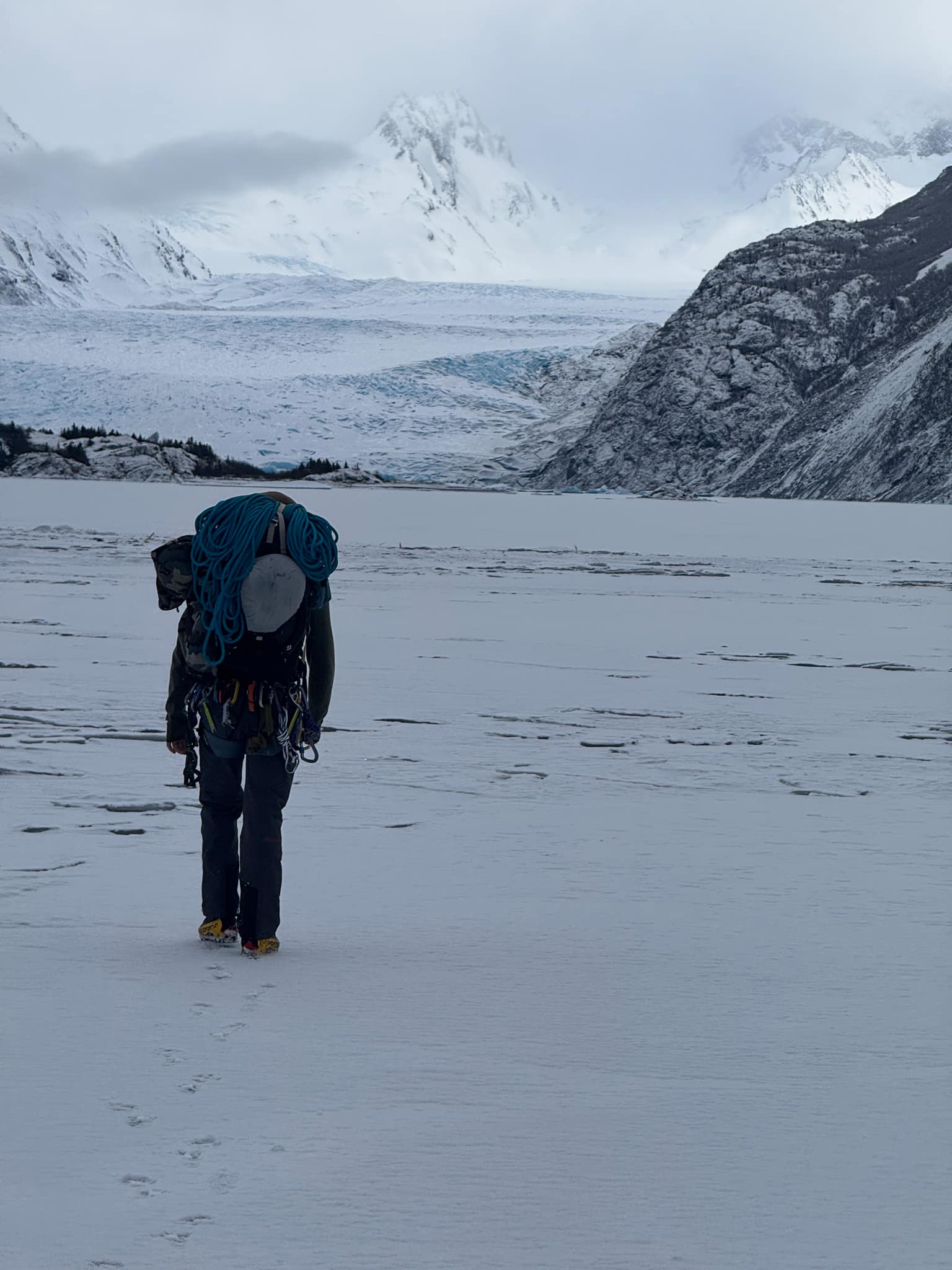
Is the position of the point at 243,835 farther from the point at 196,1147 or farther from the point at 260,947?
the point at 196,1147

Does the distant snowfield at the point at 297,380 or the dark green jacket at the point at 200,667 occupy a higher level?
the distant snowfield at the point at 297,380

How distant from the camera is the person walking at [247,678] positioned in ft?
12.4

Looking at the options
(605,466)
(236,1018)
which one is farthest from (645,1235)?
(605,466)

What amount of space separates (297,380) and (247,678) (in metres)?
60.2

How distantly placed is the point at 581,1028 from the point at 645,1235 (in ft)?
3.09

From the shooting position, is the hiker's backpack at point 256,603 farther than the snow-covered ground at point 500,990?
Yes

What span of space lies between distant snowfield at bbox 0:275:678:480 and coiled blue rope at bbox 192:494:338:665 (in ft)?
178

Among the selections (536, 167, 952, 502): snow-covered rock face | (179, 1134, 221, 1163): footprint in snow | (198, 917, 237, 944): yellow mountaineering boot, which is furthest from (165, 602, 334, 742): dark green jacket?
(536, 167, 952, 502): snow-covered rock face

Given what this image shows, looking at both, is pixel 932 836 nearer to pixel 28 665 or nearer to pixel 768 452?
pixel 28 665

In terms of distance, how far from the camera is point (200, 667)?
3.84 metres

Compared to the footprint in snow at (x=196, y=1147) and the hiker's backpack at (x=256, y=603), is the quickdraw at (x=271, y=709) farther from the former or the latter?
the footprint in snow at (x=196, y=1147)

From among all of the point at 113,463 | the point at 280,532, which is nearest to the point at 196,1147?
the point at 280,532

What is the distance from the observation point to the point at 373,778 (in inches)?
237

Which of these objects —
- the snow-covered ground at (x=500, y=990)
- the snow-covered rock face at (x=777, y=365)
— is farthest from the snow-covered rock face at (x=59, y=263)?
the snow-covered ground at (x=500, y=990)
